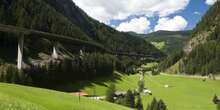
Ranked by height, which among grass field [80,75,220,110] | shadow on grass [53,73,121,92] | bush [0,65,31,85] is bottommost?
grass field [80,75,220,110]

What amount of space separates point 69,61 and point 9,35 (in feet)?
93.9

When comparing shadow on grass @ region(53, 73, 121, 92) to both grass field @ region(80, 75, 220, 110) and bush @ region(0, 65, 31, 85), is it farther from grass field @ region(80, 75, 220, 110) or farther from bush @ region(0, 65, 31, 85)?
bush @ region(0, 65, 31, 85)

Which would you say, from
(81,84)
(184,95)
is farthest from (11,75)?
(184,95)

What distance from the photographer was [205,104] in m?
135

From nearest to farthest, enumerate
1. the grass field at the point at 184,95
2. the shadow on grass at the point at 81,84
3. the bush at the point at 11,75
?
the bush at the point at 11,75, the grass field at the point at 184,95, the shadow on grass at the point at 81,84

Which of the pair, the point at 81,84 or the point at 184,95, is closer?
the point at 184,95

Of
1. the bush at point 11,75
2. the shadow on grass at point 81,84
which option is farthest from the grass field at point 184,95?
the bush at point 11,75

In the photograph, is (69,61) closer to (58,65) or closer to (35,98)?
(58,65)

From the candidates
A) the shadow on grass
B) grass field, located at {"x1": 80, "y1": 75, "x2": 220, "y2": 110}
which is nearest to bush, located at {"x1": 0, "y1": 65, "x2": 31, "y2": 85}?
the shadow on grass

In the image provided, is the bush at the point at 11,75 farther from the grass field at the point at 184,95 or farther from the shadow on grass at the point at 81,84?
the grass field at the point at 184,95

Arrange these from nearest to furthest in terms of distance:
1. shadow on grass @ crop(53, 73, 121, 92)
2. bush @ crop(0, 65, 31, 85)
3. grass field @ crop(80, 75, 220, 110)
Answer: bush @ crop(0, 65, 31, 85)
grass field @ crop(80, 75, 220, 110)
shadow on grass @ crop(53, 73, 121, 92)

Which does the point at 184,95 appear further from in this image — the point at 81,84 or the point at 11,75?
the point at 11,75

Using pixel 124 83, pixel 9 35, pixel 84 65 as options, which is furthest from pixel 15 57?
pixel 124 83

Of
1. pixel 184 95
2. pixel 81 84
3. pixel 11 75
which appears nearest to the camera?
pixel 11 75
